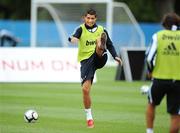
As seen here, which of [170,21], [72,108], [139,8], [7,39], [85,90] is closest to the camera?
[170,21]

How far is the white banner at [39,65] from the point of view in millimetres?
25531

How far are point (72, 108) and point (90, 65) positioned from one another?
348 centimetres

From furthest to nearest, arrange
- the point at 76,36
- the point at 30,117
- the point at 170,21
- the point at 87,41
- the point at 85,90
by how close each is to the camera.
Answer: the point at 30,117
the point at 87,41
the point at 76,36
the point at 85,90
the point at 170,21

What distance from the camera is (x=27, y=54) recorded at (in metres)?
25.8

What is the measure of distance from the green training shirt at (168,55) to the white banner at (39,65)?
1380 centimetres

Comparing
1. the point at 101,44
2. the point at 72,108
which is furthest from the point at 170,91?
the point at 72,108

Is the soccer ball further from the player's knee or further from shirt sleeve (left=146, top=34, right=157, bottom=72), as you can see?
shirt sleeve (left=146, top=34, right=157, bottom=72)

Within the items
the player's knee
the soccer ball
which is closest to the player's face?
the player's knee

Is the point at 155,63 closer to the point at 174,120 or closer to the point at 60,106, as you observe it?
the point at 174,120

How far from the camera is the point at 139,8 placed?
57.8 metres

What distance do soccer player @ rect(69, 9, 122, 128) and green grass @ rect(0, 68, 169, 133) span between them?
78cm

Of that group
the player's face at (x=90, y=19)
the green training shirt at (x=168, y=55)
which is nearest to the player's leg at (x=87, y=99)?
the player's face at (x=90, y=19)

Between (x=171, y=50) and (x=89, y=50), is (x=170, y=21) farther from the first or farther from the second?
(x=89, y=50)

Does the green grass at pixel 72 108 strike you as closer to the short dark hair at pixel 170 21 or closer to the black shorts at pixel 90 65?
the black shorts at pixel 90 65
